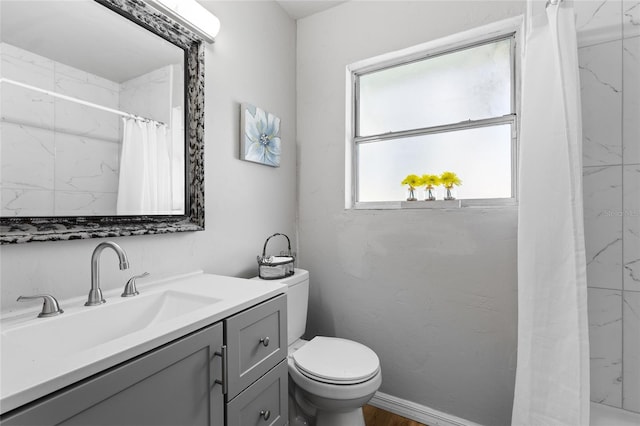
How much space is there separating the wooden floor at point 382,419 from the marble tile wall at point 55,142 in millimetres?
1661

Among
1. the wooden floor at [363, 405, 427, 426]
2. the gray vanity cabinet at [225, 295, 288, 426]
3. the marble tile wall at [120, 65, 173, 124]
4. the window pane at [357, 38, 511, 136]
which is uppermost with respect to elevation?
the window pane at [357, 38, 511, 136]

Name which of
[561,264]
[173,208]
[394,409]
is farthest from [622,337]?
[173,208]

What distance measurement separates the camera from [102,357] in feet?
2.06

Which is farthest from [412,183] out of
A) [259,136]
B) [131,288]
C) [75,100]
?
[75,100]

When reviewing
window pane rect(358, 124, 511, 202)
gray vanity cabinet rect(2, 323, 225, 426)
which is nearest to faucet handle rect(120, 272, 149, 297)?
gray vanity cabinet rect(2, 323, 225, 426)

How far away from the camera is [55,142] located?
0.95 meters

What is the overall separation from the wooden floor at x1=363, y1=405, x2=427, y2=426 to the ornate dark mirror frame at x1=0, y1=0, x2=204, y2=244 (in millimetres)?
1404

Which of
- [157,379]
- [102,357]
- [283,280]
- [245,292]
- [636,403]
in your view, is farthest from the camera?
[283,280]

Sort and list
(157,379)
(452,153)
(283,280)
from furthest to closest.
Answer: (452,153)
(283,280)
(157,379)

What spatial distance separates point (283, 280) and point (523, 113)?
132 centimetres

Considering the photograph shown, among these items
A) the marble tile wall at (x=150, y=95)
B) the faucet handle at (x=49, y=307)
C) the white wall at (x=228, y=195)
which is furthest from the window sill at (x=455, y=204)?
the faucet handle at (x=49, y=307)

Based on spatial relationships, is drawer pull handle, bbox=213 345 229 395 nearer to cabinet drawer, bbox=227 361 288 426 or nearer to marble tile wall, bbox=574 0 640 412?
cabinet drawer, bbox=227 361 288 426

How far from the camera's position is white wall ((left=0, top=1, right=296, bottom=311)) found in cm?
95

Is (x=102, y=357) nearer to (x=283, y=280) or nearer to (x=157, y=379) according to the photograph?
(x=157, y=379)
